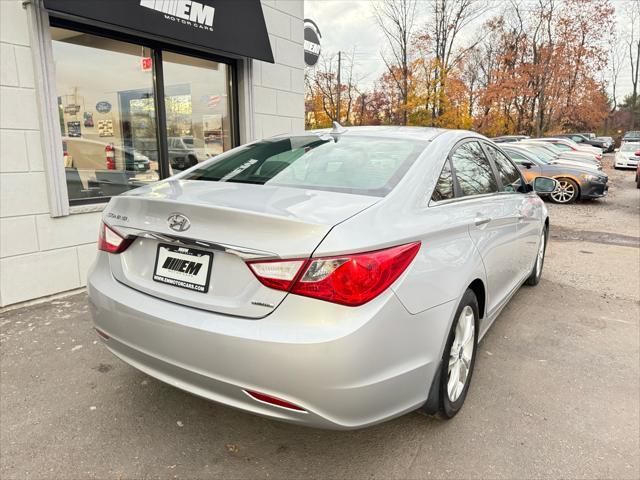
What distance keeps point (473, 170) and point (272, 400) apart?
2058 mm

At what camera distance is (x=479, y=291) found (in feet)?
9.13

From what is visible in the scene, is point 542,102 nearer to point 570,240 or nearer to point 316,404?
point 570,240

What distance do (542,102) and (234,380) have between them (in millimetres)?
35896

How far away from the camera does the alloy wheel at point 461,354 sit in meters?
2.47

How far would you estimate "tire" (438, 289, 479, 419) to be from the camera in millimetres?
2318

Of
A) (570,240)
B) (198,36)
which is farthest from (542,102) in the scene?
(198,36)

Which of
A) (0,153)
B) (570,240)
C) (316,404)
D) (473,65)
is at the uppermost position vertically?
(473,65)

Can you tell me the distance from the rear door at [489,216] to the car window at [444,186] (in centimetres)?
9

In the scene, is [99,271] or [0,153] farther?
[0,153]

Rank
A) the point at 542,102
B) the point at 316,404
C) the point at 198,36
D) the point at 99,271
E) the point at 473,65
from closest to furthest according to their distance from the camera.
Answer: the point at 316,404 < the point at 99,271 < the point at 198,36 < the point at 542,102 < the point at 473,65

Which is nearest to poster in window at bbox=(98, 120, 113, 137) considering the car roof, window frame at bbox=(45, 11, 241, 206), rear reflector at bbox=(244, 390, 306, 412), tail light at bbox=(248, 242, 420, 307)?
window frame at bbox=(45, 11, 241, 206)

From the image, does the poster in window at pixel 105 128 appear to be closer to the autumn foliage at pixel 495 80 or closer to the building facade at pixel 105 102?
the building facade at pixel 105 102

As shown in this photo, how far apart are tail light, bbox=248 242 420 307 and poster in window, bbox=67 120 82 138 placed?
Answer: 4.10 meters

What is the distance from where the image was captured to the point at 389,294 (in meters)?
1.85
